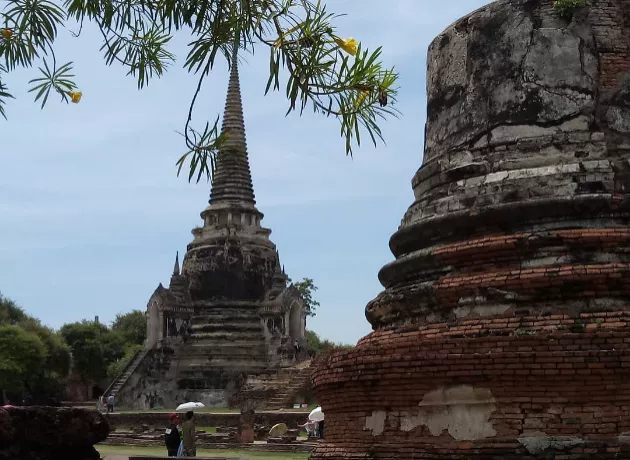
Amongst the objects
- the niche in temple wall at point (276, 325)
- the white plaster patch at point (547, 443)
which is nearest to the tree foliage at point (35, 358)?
the niche in temple wall at point (276, 325)

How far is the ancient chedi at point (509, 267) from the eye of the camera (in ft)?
19.9

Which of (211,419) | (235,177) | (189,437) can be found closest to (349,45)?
(189,437)

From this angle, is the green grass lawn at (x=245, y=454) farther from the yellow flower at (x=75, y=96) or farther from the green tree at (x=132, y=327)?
the green tree at (x=132, y=327)

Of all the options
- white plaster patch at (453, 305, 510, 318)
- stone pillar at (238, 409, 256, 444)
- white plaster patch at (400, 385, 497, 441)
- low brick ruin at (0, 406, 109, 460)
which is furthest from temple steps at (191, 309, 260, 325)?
white plaster patch at (400, 385, 497, 441)

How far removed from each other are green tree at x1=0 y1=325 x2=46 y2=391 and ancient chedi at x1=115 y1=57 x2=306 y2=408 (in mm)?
9027

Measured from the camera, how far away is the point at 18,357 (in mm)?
43750

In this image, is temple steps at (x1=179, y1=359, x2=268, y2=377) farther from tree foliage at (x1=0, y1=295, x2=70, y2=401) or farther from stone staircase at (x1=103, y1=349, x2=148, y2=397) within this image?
tree foliage at (x1=0, y1=295, x2=70, y2=401)

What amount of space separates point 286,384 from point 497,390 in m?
25.6

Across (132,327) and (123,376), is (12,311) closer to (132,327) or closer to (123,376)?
(132,327)

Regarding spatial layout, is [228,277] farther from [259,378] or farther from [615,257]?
[615,257]

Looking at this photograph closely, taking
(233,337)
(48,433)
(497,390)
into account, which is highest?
(233,337)

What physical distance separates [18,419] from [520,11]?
18.3 ft

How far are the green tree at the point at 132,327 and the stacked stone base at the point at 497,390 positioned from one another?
5712 cm

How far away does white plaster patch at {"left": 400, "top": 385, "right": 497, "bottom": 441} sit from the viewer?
6.25 meters
